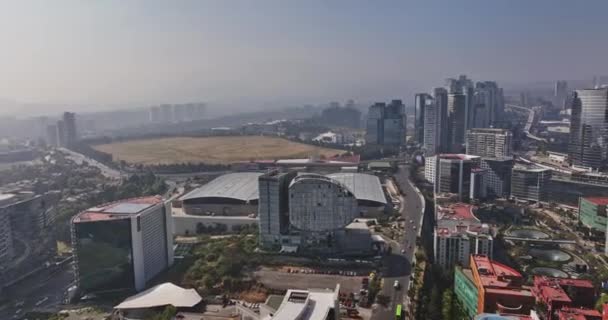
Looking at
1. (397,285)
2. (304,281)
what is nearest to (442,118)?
(397,285)

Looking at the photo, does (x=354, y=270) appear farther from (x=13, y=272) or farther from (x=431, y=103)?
(x=431, y=103)

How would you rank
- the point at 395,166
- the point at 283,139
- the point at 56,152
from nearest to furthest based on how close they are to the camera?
the point at 395,166
the point at 56,152
the point at 283,139

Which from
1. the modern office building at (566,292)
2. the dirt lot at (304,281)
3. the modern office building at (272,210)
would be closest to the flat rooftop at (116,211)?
the modern office building at (272,210)

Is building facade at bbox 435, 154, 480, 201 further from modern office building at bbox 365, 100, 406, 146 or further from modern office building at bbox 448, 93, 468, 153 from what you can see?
modern office building at bbox 365, 100, 406, 146

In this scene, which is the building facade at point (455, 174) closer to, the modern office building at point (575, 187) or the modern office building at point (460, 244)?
the modern office building at point (575, 187)

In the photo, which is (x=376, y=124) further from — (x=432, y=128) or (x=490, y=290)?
(x=490, y=290)

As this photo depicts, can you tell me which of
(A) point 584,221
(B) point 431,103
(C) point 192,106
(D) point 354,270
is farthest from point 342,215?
(C) point 192,106

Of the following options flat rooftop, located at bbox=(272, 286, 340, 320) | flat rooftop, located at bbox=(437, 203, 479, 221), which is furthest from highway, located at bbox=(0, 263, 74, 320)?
flat rooftop, located at bbox=(437, 203, 479, 221)
